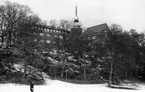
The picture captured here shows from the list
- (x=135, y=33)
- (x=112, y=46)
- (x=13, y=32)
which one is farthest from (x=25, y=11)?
(x=135, y=33)

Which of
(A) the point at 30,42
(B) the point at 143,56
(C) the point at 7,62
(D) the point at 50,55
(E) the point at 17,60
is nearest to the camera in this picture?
(A) the point at 30,42

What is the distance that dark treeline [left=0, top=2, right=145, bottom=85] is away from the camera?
116 feet

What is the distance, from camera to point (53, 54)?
50.9 meters

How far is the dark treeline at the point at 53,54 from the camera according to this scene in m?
35.4

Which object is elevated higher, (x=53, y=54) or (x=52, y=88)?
→ (x=53, y=54)

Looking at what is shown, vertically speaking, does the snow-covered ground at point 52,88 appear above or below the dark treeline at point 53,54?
below

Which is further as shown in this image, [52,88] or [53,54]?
[53,54]

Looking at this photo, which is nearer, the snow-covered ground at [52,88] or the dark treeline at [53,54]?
the snow-covered ground at [52,88]

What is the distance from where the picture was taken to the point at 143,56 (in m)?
54.0

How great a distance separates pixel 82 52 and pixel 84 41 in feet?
9.76

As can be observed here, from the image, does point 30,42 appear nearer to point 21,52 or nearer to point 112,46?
point 21,52

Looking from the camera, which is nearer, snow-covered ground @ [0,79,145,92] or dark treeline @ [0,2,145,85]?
snow-covered ground @ [0,79,145,92]

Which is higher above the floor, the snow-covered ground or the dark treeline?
the dark treeline

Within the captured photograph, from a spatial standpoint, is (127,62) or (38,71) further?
(127,62)
